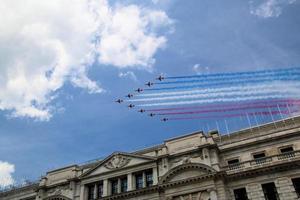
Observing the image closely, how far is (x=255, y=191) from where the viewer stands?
3419cm

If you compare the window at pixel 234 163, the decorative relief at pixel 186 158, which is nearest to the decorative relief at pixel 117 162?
the decorative relief at pixel 186 158

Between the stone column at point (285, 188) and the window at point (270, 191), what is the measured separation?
0.49 m

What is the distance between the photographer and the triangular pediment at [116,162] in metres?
41.8

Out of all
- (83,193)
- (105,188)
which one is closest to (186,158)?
(105,188)

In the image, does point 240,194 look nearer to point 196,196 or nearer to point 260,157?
point 196,196

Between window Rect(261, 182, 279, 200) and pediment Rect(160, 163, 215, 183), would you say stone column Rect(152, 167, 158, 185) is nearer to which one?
pediment Rect(160, 163, 215, 183)

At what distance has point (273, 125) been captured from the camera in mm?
38344

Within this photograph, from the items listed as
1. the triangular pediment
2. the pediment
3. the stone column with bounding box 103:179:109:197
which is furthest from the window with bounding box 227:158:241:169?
the stone column with bounding box 103:179:109:197

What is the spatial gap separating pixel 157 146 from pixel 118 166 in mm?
5491

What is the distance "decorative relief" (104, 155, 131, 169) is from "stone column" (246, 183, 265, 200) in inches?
593

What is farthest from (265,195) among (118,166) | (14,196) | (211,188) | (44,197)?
(14,196)

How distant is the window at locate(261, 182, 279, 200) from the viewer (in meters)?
33.4

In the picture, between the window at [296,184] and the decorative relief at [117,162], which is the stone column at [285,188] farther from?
the decorative relief at [117,162]

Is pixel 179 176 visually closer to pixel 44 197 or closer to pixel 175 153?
pixel 175 153
